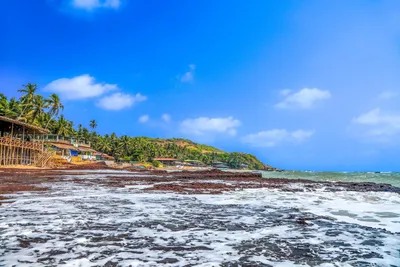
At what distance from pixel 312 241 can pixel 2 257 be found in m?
6.61

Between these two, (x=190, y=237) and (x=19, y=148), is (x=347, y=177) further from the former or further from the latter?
(x=190, y=237)

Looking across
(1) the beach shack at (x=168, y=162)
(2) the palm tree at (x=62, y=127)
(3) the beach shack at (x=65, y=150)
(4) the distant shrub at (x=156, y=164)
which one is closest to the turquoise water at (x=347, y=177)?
(4) the distant shrub at (x=156, y=164)

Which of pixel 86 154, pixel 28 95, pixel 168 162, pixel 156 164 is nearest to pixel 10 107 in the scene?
pixel 28 95

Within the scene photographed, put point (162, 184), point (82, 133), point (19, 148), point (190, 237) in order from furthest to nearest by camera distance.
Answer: point (82, 133), point (19, 148), point (162, 184), point (190, 237)

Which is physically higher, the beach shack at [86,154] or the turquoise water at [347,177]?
the beach shack at [86,154]

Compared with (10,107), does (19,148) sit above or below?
below

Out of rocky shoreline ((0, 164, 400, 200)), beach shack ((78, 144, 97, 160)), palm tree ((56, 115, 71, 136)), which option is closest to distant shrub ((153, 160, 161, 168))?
beach shack ((78, 144, 97, 160))

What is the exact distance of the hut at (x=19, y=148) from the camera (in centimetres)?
4191

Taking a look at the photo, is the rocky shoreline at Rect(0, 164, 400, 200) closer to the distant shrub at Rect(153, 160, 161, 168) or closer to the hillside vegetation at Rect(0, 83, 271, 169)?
the hillside vegetation at Rect(0, 83, 271, 169)

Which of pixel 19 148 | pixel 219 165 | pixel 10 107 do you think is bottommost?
pixel 219 165

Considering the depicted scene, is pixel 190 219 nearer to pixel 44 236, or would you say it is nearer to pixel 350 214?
pixel 44 236

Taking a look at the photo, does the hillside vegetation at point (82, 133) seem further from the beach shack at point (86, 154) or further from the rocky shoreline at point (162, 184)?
the rocky shoreline at point (162, 184)

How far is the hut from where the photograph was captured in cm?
4191

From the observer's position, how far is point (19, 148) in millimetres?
47344
